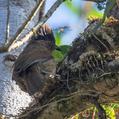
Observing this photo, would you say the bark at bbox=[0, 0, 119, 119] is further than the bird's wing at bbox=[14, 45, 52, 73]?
No

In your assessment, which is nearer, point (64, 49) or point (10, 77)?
point (64, 49)

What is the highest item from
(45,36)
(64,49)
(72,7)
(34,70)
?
(72,7)

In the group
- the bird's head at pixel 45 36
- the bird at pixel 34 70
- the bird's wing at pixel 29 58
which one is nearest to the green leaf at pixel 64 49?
the bird at pixel 34 70

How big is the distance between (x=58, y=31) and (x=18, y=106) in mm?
616

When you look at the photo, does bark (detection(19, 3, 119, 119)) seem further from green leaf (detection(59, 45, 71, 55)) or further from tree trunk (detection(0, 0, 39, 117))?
tree trunk (detection(0, 0, 39, 117))

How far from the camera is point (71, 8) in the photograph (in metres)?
2.37

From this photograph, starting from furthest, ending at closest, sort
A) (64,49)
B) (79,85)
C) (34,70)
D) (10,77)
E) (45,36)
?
(45,36) → (10,77) → (34,70) → (79,85) → (64,49)

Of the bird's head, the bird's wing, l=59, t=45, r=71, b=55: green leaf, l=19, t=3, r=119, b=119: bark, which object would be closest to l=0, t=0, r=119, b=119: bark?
l=19, t=3, r=119, b=119: bark

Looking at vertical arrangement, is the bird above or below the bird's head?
above

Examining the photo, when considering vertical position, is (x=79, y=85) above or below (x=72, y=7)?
below

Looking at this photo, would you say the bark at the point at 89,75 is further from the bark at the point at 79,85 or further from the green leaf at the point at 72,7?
the green leaf at the point at 72,7

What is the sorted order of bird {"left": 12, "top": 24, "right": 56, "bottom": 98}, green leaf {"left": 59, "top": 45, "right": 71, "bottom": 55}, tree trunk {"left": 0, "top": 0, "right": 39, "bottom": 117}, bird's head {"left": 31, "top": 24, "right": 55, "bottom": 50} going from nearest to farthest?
green leaf {"left": 59, "top": 45, "right": 71, "bottom": 55} → bird {"left": 12, "top": 24, "right": 56, "bottom": 98} → tree trunk {"left": 0, "top": 0, "right": 39, "bottom": 117} → bird's head {"left": 31, "top": 24, "right": 55, "bottom": 50}

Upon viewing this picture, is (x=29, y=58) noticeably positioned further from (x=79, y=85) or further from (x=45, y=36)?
(x=45, y=36)

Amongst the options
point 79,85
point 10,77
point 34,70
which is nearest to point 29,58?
point 34,70
